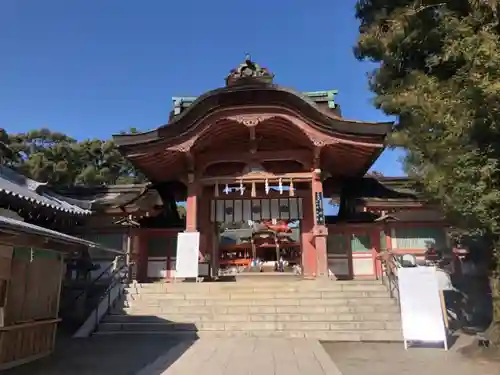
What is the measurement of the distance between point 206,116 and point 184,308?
5.88m

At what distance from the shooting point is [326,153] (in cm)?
1333

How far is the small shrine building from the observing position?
12.6 meters

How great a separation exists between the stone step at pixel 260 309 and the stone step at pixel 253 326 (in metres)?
0.44

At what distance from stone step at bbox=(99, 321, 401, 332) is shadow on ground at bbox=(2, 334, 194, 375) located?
16.3 inches

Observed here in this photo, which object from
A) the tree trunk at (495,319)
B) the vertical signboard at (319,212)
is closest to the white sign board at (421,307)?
the tree trunk at (495,319)

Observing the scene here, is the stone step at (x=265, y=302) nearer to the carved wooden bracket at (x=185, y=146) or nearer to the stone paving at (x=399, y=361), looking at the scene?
the stone paving at (x=399, y=361)

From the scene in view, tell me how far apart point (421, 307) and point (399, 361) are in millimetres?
1543

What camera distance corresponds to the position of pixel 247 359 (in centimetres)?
640

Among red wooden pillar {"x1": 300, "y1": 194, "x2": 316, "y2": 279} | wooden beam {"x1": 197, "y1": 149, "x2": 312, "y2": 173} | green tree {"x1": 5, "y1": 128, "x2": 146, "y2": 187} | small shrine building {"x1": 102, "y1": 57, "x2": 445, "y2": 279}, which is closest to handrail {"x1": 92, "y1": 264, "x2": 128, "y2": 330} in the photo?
small shrine building {"x1": 102, "y1": 57, "x2": 445, "y2": 279}

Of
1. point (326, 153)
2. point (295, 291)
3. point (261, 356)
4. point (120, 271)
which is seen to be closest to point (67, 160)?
point (120, 271)

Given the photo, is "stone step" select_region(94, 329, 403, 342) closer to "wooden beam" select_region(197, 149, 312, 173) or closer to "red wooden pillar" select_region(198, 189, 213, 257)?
"red wooden pillar" select_region(198, 189, 213, 257)

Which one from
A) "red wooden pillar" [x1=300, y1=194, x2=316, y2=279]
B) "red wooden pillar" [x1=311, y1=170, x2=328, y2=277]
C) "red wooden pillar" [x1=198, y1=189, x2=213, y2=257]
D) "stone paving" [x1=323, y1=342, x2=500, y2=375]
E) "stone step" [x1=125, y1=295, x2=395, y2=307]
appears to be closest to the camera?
"stone paving" [x1=323, y1=342, x2=500, y2=375]

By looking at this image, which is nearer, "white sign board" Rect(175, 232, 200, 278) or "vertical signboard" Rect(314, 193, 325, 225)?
"white sign board" Rect(175, 232, 200, 278)

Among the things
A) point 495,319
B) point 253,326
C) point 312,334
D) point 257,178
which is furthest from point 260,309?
point 257,178
